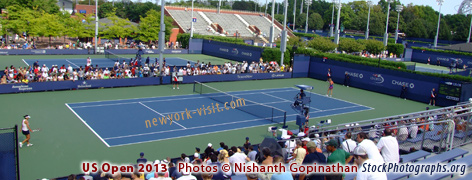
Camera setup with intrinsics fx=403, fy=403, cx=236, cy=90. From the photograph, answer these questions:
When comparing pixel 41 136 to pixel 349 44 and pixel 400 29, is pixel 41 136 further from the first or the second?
pixel 400 29

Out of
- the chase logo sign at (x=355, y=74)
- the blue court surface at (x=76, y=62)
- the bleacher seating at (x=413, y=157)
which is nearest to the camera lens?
the bleacher seating at (x=413, y=157)

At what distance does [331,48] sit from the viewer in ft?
176

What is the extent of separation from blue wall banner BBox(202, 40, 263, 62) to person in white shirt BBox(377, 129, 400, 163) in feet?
129

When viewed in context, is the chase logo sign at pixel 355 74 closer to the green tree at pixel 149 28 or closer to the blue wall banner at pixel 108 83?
the blue wall banner at pixel 108 83

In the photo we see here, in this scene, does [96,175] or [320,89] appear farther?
[320,89]

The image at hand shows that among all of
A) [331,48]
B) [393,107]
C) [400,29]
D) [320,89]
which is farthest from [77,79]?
[400,29]

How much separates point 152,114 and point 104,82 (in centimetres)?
917

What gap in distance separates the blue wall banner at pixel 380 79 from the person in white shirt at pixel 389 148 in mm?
25247

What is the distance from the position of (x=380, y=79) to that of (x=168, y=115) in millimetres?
21125

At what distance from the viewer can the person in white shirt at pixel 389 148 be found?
30.3 feet

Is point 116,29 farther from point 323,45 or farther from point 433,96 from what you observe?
point 433,96

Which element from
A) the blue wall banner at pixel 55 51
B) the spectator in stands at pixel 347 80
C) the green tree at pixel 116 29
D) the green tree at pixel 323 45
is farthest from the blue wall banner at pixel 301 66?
the green tree at pixel 116 29

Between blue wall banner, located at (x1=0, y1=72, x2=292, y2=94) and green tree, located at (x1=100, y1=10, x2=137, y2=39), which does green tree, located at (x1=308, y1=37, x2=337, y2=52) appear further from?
green tree, located at (x1=100, y1=10, x2=137, y2=39)

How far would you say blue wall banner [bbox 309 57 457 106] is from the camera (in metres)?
32.9
